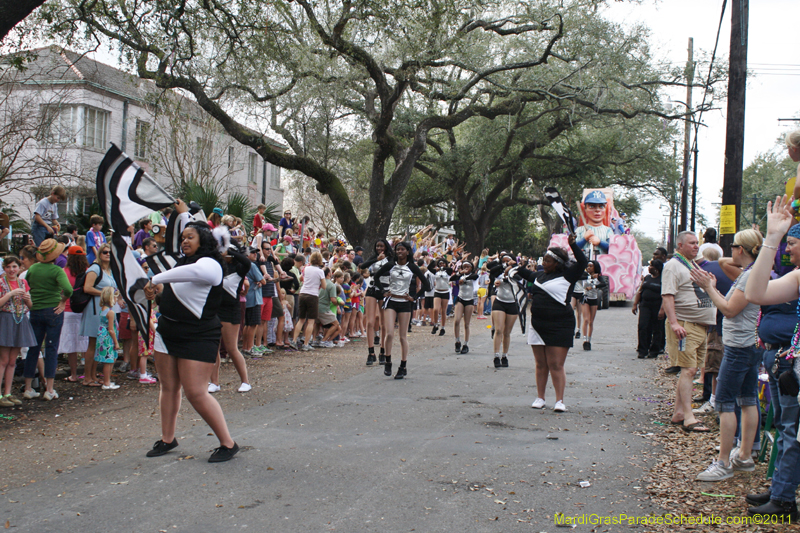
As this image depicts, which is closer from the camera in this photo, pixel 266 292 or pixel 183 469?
pixel 183 469

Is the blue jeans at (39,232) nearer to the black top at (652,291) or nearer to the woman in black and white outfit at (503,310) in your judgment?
the woman in black and white outfit at (503,310)

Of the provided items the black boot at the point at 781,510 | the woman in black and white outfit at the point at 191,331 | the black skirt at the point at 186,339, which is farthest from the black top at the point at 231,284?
the black boot at the point at 781,510

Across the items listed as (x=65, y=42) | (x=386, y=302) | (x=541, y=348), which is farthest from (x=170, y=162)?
(x=541, y=348)

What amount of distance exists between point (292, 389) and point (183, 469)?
11.8 ft

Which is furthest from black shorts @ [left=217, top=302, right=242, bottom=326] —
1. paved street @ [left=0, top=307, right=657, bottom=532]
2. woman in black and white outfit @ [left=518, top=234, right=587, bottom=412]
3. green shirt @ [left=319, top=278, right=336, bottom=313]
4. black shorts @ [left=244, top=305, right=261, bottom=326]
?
green shirt @ [left=319, top=278, right=336, bottom=313]

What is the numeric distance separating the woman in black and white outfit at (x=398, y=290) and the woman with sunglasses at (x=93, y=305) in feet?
12.3

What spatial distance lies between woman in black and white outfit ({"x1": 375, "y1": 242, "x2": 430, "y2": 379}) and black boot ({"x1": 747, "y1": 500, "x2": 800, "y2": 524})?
603 centimetres

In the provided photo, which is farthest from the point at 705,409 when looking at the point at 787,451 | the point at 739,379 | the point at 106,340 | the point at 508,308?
the point at 106,340

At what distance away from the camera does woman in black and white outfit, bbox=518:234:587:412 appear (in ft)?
24.5

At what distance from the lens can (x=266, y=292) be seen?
1220cm

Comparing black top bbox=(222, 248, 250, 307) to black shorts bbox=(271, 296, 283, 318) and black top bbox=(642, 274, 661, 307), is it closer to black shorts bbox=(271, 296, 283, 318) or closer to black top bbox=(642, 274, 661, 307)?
black shorts bbox=(271, 296, 283, 318)

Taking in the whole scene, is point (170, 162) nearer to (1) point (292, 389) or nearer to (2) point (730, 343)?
(1) point (292, 389)

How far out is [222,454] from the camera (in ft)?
17.5

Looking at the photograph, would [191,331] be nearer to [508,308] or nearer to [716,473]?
[716,473]
